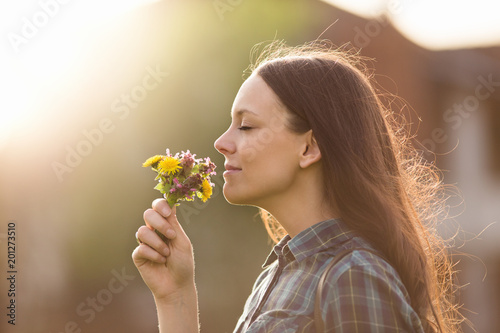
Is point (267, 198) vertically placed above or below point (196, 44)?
below

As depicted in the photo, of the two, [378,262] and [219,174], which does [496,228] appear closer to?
[219,174]

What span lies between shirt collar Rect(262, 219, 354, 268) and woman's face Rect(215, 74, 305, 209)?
8.1 inches

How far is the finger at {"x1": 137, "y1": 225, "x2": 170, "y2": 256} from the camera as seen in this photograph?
2539mm

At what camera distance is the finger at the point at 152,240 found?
254cm

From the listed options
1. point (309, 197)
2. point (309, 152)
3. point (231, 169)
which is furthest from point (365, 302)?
point (231, 169)

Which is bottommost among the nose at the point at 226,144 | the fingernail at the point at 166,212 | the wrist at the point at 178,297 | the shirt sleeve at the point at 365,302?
the shirt sleeve at the point at 365,302

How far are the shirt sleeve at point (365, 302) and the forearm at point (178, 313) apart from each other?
90 cm

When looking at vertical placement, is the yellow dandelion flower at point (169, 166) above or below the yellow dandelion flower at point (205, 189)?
above

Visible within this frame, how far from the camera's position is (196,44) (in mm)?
8914

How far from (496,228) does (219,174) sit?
20.8 feet

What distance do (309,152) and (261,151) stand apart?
A: 0.19m

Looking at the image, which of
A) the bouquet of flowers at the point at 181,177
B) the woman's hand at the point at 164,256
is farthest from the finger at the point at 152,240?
the bouquet of flowers at the point at 181,177

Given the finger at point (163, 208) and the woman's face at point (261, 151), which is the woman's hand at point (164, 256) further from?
the woman's face at point (261, 151)

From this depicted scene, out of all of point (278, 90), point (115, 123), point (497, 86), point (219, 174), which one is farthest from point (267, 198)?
point (497, 86)
